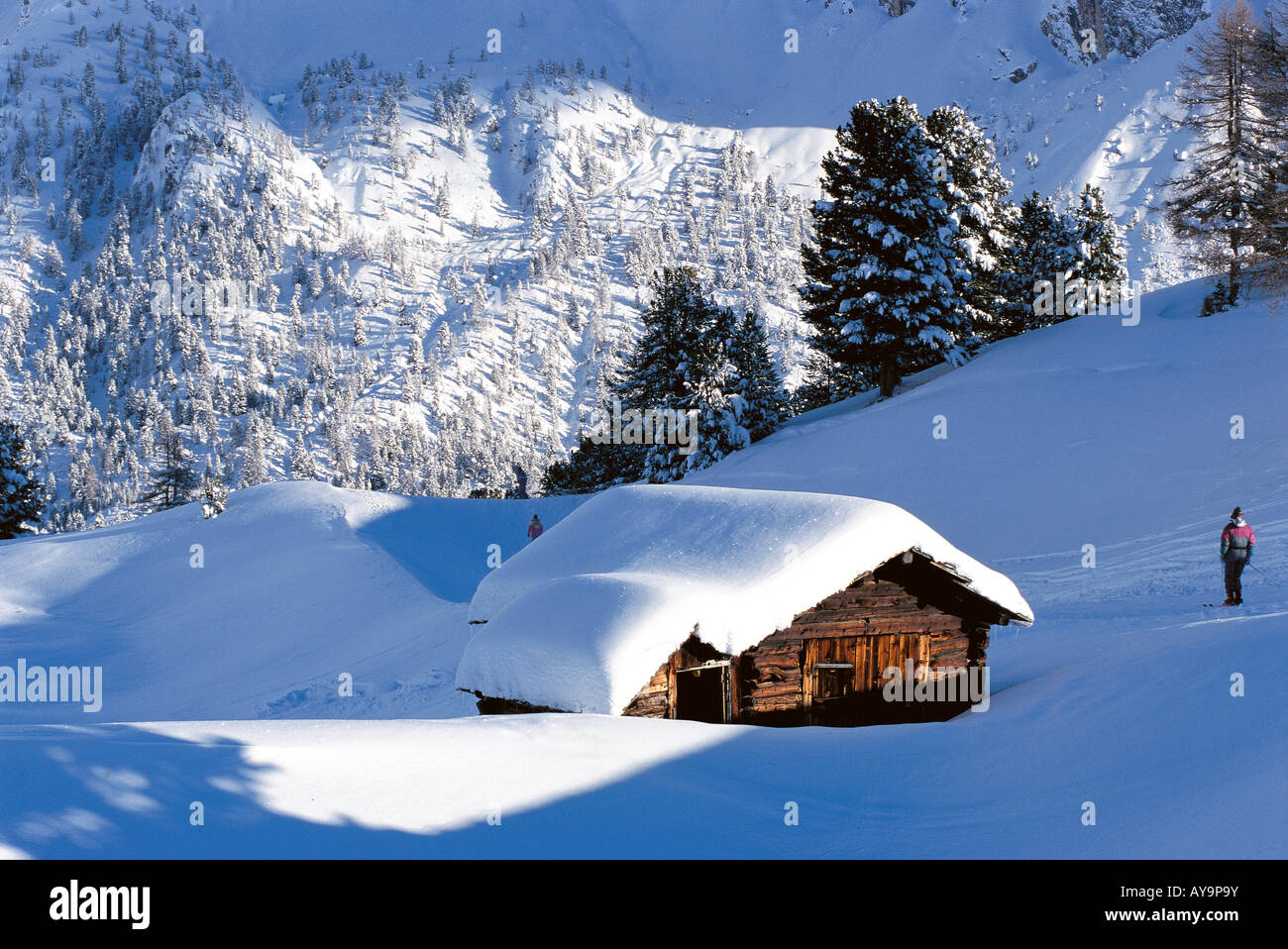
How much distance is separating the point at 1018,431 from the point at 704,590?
740 inches

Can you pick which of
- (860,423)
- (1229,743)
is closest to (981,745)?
(1229,743)

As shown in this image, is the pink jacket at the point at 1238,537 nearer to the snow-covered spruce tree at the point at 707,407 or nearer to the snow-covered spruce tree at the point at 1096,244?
the snow-covered spruce tree at the point at 707,407

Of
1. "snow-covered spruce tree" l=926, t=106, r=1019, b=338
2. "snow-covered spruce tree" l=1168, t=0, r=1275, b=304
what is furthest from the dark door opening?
"snow-covered spruce tree" l=926, t=106, r=1019, b=338

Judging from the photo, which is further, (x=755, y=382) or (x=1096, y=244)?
(x=1096, y=244)

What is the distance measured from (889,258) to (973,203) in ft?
14.9

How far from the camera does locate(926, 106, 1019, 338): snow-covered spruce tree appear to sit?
3547cm

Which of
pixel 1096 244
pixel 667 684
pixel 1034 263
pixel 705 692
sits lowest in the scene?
pixel 705 692

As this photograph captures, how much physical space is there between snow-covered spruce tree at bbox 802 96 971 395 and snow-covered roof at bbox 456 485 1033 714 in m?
21.9

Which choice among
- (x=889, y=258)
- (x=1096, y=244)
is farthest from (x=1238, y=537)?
(x=1096, y=244)

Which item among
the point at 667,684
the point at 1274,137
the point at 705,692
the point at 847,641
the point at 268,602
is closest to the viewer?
the point at 667,684

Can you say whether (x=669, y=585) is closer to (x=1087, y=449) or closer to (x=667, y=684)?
(x=667, y=684)

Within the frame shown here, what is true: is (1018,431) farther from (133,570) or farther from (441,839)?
(133,570)

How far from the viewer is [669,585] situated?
35.7ft

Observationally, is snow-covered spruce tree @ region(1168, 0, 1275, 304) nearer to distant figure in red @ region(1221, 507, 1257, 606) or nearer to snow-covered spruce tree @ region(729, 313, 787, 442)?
snow-covered spruce tree @ region(729, 313, 787, 442)
